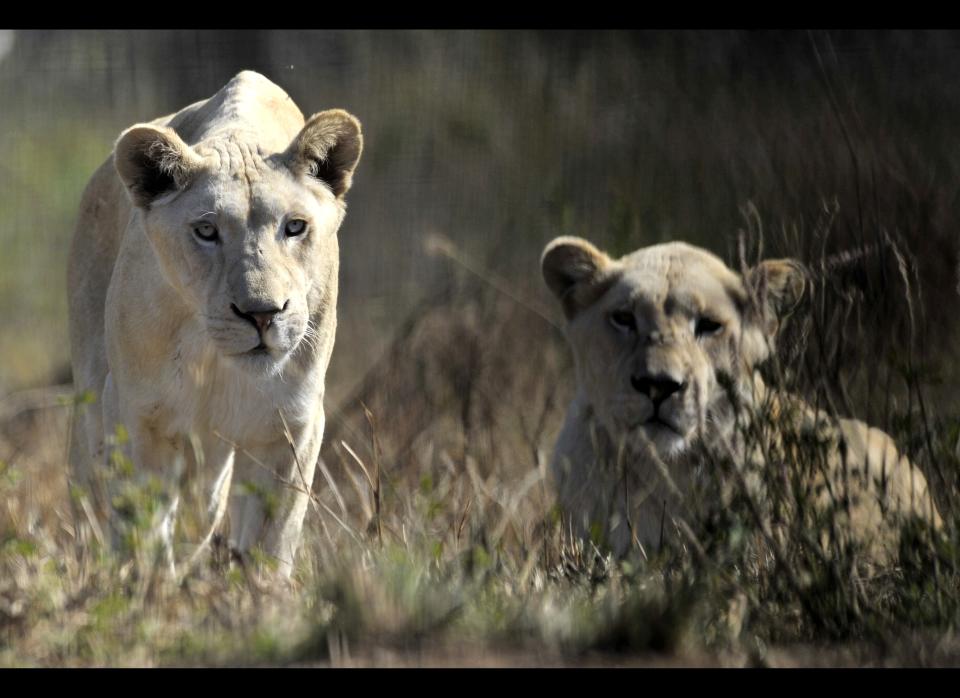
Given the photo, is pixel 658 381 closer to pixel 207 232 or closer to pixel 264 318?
pixel 264 318

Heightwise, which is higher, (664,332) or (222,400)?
(664,332)

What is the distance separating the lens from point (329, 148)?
4641 mm

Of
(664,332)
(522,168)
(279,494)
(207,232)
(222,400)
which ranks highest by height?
(522,168)

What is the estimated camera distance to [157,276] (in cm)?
456

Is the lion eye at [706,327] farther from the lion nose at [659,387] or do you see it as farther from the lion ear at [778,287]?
the lion nose at [659,387]

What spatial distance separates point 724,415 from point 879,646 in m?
1.31

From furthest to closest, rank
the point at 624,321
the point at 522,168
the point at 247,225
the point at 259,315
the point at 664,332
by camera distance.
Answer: the point at 522,168
the point at 624,321
the point at 664,332
the point at 247,225
the point at 259,315

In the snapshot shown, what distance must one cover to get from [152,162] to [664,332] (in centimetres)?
164

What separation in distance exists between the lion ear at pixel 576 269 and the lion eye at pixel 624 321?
22 cm

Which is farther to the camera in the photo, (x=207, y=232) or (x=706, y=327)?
(x=706, y=327)

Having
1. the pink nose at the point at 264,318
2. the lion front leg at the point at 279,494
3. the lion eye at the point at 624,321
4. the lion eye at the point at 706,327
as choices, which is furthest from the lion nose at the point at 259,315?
the lion eye at the point at 706,327

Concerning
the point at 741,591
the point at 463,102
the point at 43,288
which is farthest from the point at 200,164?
the point at 43,288

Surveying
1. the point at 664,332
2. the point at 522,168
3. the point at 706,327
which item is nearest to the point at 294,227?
the point at 664,332

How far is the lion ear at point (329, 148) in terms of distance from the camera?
4562 millimetres
